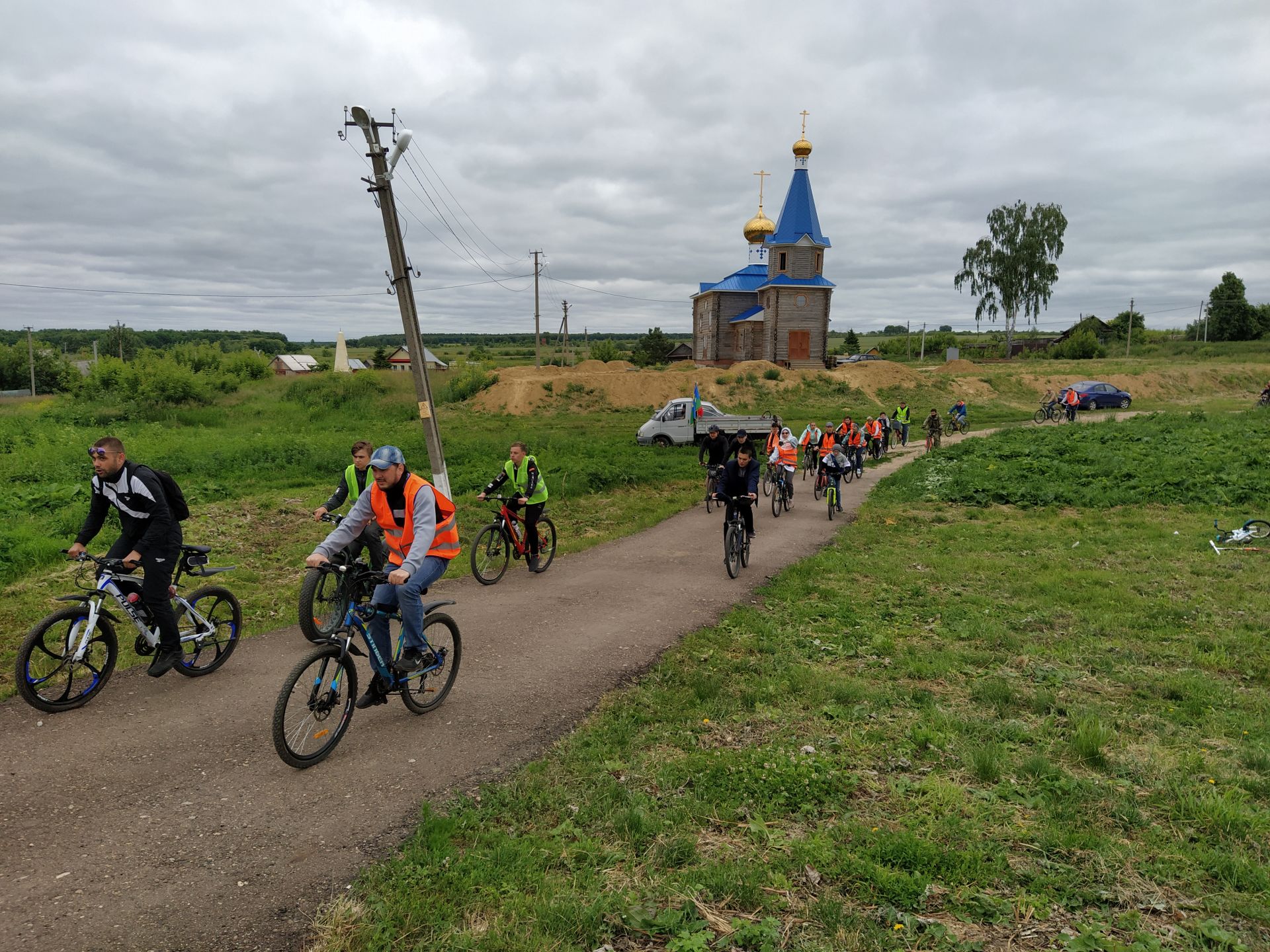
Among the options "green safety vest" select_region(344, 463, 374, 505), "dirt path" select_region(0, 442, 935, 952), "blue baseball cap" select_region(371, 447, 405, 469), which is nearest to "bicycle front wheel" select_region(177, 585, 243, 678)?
"dirt path" select_region(0, 442, 935, 952)

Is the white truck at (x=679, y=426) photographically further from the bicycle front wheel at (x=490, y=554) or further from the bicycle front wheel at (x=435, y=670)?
the bicycle front wheel at (x=435, y=670)

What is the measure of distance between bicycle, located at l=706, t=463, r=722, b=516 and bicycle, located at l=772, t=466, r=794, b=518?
1.27m

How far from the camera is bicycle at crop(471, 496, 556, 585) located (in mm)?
9867

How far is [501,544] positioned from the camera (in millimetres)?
10078

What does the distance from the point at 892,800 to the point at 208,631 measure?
19.3 ft

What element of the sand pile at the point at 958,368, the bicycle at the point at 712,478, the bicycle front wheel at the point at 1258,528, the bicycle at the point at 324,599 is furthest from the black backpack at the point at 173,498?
the sand pile at the point at 958,368

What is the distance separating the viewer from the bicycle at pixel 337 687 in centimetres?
478

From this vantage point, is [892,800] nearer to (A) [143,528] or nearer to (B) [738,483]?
(A) [143,528]

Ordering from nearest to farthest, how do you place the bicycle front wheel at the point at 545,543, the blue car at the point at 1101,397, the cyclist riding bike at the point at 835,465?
the bicycle front wheel at the point at 545,543
the cyclist riding bike at the point at 835,465
the blue car at the point at 1101,397

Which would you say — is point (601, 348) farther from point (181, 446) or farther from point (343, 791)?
point (343, 791)

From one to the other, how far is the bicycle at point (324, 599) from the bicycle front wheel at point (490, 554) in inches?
83.2

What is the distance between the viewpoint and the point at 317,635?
7.47 m

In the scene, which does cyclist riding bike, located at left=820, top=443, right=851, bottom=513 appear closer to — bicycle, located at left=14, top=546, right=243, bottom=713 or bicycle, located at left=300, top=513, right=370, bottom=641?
bicycle, located at left=300, top=513, right=370, bottom=641

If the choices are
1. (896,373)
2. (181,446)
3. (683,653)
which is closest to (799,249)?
(896,373)
